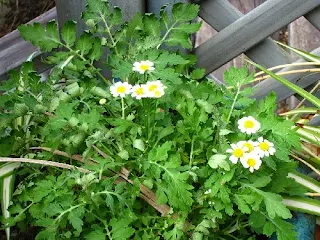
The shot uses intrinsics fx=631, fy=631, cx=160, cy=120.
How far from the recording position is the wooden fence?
76.2 inches

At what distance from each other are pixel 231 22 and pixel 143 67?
1.96ft

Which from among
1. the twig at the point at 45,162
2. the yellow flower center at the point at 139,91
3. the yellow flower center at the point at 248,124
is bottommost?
the yellow flower center at the point at 248,124

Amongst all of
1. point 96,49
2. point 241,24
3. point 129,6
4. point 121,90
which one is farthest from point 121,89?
point 241,24

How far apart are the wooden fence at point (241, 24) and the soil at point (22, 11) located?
3.25 feet

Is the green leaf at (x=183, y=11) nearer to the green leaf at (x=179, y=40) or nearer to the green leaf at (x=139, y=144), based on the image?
the green leaf at (x=179, y=40)

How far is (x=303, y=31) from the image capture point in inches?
116

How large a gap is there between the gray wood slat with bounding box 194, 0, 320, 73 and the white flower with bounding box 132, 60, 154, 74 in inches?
21.5

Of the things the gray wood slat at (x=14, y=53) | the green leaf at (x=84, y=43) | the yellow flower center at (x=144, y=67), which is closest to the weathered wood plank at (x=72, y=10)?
the gray wood slat at (x=14, y=53)

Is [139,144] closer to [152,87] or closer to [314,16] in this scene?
[152,87]

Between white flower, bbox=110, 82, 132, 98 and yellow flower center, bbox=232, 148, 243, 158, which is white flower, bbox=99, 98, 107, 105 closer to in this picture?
white flower, bbox=110, 82, 132, 98

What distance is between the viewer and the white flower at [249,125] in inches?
54.8

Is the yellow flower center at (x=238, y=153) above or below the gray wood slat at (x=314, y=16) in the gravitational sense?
above

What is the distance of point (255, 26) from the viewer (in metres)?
1.96

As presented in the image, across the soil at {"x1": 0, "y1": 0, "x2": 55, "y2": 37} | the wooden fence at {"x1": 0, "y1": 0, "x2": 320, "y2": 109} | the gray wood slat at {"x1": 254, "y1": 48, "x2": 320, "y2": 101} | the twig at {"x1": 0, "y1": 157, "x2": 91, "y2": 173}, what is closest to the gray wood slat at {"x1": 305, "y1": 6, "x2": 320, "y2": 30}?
the wooden fence at {"x1": 0, "y1": 0, "x2": 320, "y2": 109}
